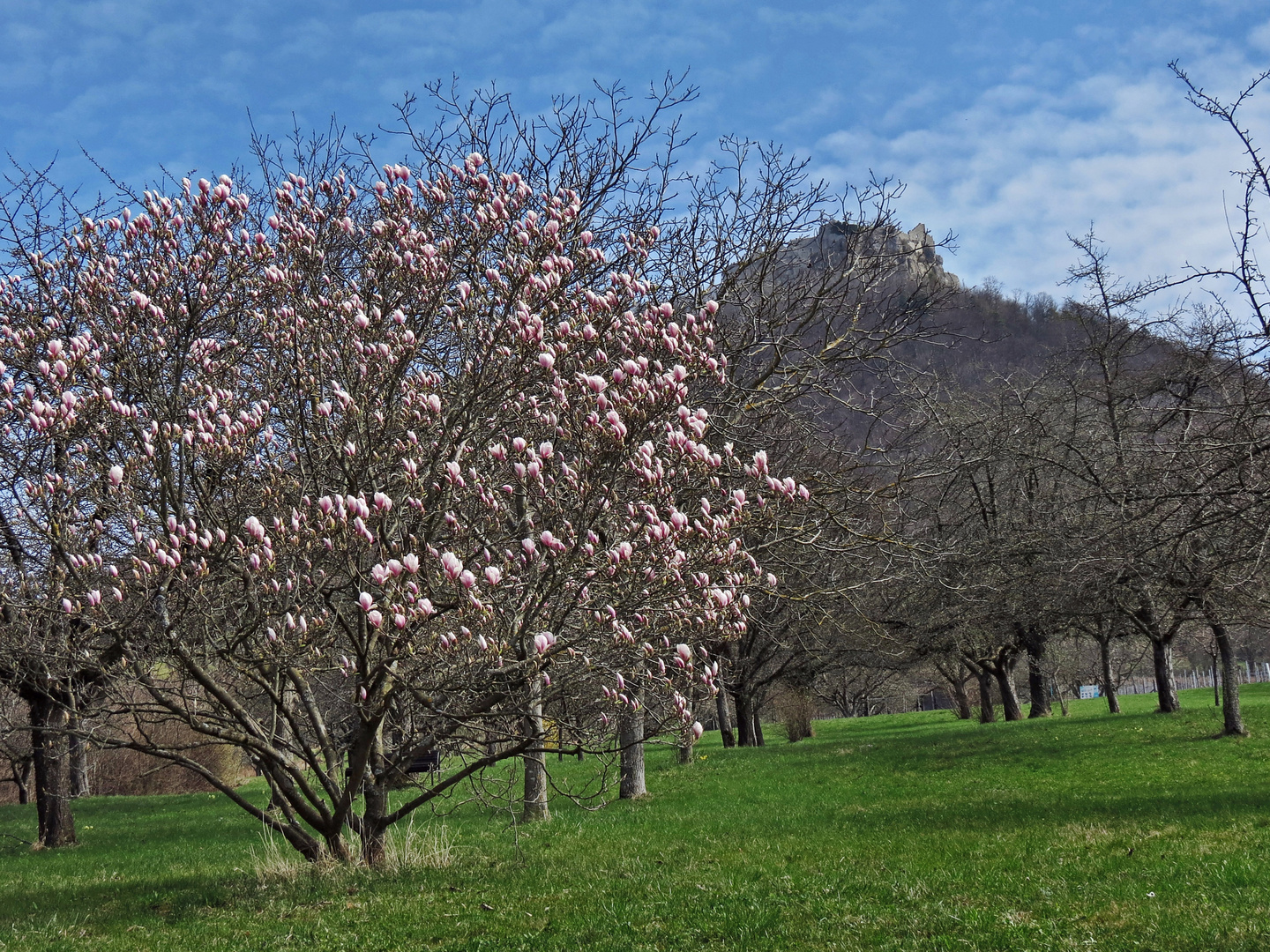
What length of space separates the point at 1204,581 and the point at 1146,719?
1052 centimetres

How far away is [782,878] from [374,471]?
540cm

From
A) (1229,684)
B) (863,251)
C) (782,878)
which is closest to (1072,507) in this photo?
(1229,684)

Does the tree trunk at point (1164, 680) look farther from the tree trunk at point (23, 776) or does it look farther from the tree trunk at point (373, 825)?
the tree trunk at point (23, 776)

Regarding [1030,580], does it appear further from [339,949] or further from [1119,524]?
[339,949]

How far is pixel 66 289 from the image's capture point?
9531mm

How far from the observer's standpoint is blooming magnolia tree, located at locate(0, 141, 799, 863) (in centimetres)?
698

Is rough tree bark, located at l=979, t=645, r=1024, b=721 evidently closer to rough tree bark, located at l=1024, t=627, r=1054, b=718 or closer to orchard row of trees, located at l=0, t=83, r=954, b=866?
rough tree bark, located at l=1024, t=627, r=1054, b=718

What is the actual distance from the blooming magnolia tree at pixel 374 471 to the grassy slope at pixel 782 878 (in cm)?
143

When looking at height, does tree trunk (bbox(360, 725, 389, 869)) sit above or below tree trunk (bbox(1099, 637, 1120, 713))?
above

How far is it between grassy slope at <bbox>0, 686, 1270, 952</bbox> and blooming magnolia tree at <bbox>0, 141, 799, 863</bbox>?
4.69 ft

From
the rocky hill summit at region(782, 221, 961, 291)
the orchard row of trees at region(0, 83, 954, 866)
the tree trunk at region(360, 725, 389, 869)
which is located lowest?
the tree trunk at region(360, 725, 389, 869)

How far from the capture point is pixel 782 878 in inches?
345

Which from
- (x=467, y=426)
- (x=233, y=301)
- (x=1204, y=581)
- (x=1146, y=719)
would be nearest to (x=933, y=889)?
(x=467, y=426)

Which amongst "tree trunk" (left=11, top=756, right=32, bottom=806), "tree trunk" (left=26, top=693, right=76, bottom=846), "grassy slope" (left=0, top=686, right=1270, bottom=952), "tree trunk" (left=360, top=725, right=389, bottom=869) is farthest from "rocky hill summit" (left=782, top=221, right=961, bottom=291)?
"tree trunk" (left=11, top=756, right=32, bottom=806)
